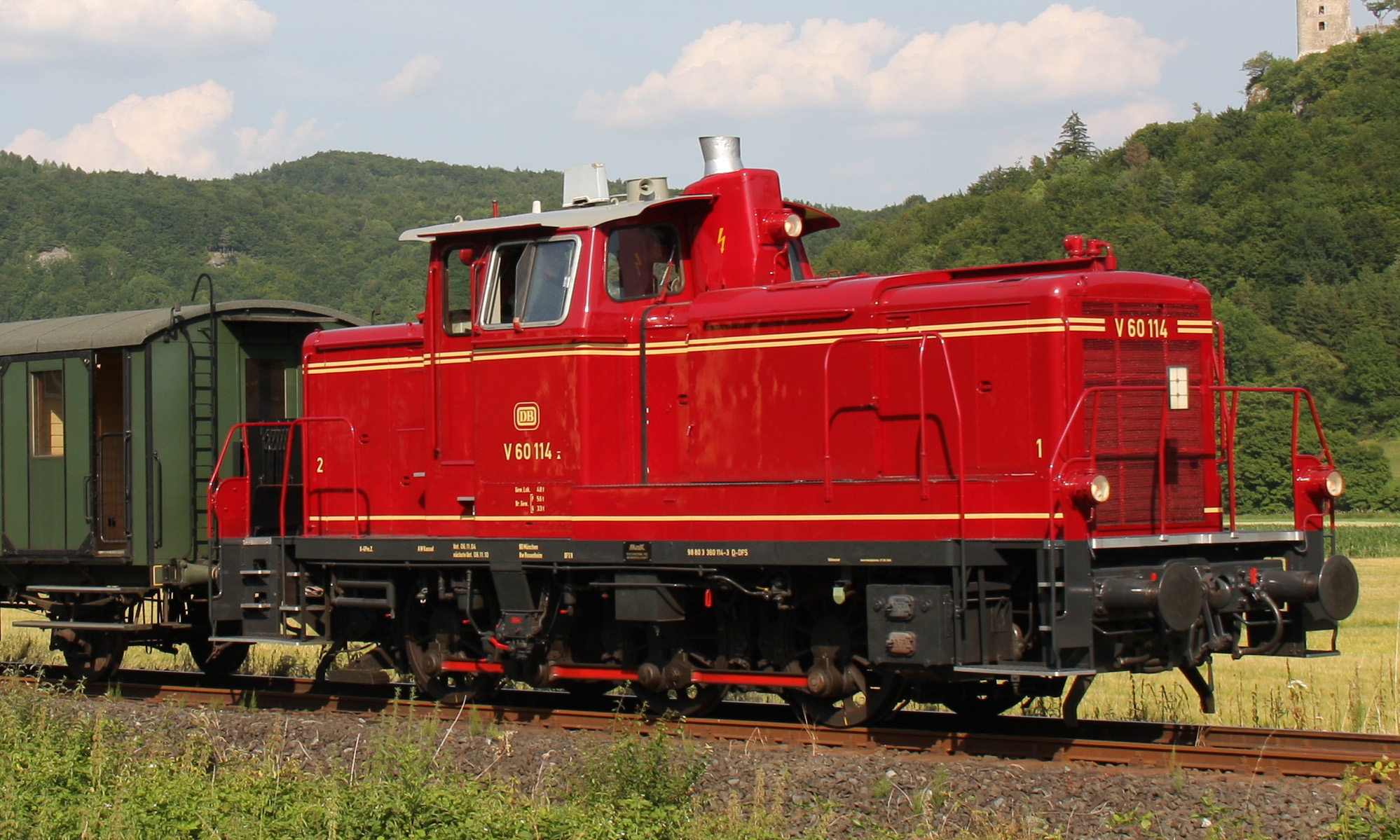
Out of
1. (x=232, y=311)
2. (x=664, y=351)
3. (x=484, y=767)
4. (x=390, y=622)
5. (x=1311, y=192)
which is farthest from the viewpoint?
(x=1311, y=192)

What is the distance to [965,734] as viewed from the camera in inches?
365

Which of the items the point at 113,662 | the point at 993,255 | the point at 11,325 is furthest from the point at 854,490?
the point at 993,255

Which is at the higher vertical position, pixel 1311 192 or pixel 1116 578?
pixel 1311 192

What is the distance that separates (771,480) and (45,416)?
816cm

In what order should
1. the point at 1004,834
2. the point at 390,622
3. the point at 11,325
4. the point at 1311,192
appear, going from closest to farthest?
1. the point at 1004,834
2. the point at 390,622
3. the point at 11,325
4. the point at 1311,192

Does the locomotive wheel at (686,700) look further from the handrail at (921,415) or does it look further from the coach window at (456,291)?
the coach window at (456,291)

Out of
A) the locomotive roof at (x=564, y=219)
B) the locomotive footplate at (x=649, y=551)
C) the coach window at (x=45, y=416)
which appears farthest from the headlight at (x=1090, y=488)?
the coach window at (x=45, y=416)

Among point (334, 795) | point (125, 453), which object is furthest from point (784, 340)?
point (125, 453)

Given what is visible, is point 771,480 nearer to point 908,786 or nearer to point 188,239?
point 908,786

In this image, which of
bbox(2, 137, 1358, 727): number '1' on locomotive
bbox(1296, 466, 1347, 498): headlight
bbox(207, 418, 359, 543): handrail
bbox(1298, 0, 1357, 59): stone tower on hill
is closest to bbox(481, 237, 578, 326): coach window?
bbox(2, 137, 1358, 727): number '1' on locomotive

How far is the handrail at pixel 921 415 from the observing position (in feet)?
28.5

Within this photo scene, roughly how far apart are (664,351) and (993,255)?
7776 cm

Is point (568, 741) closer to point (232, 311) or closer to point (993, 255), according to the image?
point (232, 311)

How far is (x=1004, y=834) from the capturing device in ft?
22.4
